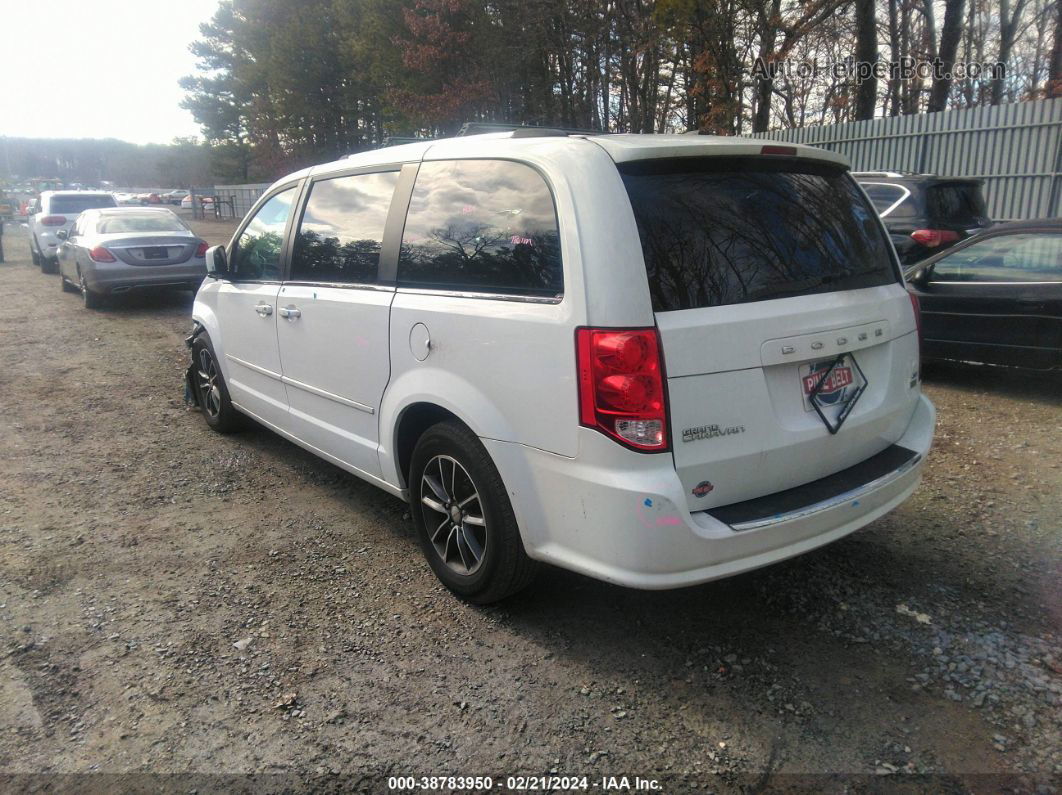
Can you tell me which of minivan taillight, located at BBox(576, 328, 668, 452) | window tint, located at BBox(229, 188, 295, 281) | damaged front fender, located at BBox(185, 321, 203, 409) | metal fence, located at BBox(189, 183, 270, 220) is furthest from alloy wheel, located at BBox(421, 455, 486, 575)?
metal fence, located at BBox(189, 183, 270, 220)

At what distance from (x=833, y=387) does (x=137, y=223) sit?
41.0 ft

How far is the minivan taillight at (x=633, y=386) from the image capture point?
256 cm

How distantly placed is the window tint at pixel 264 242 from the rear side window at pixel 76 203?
15613 mm

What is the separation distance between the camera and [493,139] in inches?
130

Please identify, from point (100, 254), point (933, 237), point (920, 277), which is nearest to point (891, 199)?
point (933, 237)

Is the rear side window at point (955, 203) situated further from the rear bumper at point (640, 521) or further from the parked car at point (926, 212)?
the rear bumper at point (640, 521)

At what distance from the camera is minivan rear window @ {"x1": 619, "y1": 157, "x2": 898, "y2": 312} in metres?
2.69

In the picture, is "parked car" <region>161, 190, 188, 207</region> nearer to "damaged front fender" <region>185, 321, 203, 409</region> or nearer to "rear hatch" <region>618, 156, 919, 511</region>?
"damaged front fender" <region>185, 321, 203, 409</region>

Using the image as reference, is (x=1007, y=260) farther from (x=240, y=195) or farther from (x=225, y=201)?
(x=225, y=201)

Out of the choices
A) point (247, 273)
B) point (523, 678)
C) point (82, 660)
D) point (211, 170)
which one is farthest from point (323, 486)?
point (211, 170)

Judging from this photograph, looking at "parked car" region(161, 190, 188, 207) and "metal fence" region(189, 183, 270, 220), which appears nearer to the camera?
"metal fence" region(189, 183, 270, 220)

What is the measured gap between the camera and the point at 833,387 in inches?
A: 116

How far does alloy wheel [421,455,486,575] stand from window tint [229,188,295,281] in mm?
1844

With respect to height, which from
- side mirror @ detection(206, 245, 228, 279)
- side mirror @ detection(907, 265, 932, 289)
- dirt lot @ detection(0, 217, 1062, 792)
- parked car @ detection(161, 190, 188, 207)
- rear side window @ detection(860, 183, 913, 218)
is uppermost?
parked car @ detection(161, 190, 188, 207)
